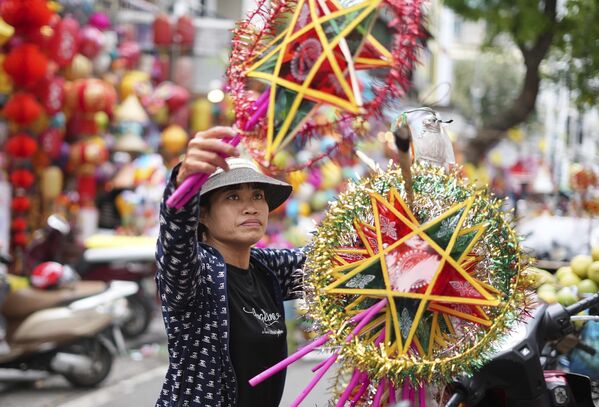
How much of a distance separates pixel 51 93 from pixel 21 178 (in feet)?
4.48

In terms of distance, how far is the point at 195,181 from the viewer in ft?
7.48

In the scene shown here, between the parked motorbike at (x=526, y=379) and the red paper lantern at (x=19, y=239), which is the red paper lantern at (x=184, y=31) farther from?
the parked motorbike at (x=526, y=379)

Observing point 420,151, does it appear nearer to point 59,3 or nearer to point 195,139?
point 195,139

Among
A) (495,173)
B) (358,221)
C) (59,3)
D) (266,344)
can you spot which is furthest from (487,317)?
(495,173)

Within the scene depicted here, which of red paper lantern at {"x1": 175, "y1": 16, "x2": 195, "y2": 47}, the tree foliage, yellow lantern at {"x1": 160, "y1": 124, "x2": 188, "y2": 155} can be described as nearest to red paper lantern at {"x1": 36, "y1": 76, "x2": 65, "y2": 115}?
yellow lantern at {"x1": 160, "y1": 124, "x2": 188, "y2": 155}

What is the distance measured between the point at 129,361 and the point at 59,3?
19.0 ft

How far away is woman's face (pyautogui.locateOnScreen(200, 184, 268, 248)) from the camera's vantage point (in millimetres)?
2855

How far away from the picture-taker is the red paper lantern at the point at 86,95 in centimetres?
1231

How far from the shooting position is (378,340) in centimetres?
239

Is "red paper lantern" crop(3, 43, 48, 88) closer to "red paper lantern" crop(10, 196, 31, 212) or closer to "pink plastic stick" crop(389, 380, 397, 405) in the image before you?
"red paper lantern" crop(10, 196, 31, 212)

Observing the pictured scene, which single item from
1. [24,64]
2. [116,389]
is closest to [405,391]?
[116,389]

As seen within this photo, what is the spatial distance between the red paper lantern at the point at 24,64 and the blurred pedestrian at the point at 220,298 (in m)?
7.89

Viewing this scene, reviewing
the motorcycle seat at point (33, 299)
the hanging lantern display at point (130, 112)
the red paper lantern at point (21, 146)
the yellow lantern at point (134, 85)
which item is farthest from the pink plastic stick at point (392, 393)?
the yellow lantern at point (134, 85)

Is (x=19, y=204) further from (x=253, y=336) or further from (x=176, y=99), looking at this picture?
(x=253, y=336)
